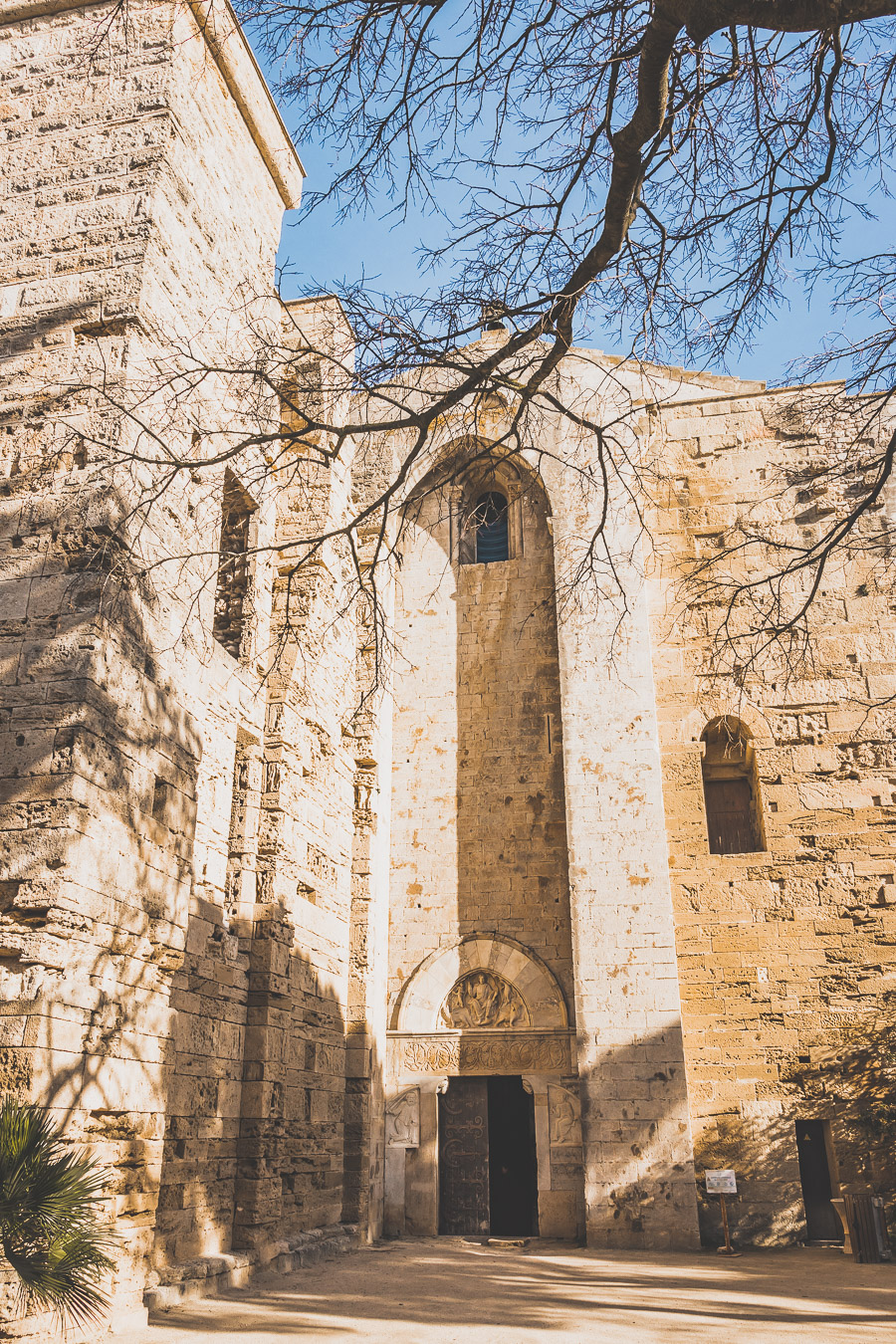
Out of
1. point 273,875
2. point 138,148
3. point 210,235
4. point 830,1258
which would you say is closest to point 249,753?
point 273,875

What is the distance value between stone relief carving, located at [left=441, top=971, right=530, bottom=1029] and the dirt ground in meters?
2.41

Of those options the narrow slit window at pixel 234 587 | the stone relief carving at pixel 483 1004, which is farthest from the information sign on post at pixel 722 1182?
the narrow slit window at pixel 234 587

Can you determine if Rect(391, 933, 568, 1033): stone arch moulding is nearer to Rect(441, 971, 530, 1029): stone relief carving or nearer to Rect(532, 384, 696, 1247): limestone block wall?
Rect(441, 971, 530, 1029): stone relief carving

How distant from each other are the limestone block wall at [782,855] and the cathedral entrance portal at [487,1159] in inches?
78.1

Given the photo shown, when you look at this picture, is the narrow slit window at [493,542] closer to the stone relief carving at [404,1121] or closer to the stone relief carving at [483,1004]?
the stone relief carving at [483,1004]

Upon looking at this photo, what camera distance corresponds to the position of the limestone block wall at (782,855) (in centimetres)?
966

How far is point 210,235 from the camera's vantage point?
642 centimetres

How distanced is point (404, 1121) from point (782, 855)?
4.88m

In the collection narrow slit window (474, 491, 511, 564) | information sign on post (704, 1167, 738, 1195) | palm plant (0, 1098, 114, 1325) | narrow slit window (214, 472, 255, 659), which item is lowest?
information sign on post (704, 1167, 738, 1195)

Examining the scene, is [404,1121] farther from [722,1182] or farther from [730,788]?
[730,788]

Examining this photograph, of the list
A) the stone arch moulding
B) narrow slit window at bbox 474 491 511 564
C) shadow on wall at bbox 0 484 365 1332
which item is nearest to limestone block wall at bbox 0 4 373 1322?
shadow on wall at bbox 0 484 365 1332

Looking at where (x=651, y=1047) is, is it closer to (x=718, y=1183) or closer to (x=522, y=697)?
(x=718, y=1183)

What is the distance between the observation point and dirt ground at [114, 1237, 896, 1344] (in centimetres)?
523

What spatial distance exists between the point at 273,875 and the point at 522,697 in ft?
15.3
